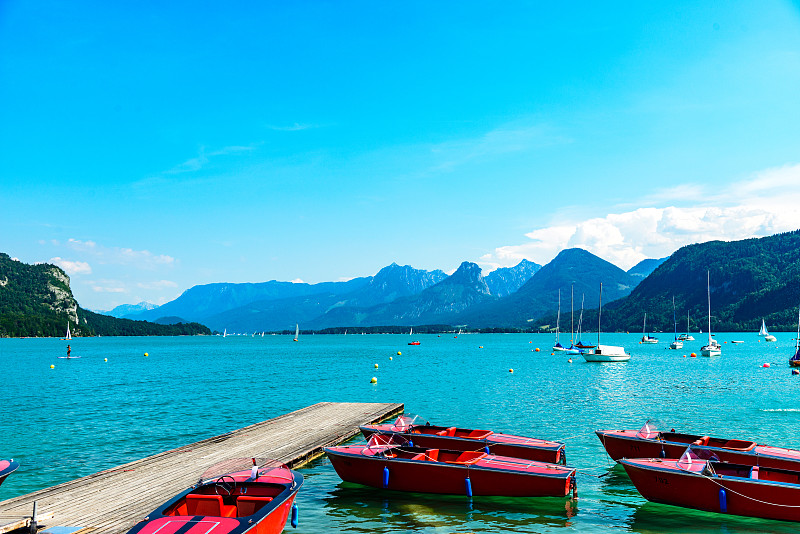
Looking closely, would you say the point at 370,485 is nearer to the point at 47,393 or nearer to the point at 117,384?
the point at 47,393

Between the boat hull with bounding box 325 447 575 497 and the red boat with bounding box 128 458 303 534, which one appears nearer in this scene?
the red boat with bounding box 128 458 303 534

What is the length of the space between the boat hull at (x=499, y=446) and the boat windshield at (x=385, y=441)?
13.6 inches

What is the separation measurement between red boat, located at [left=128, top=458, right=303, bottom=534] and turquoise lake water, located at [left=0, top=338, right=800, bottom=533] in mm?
2973

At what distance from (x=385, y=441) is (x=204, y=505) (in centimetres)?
939

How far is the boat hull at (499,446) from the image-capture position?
23453mm

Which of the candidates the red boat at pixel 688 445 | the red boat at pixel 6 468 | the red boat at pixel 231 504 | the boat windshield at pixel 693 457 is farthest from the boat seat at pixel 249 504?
the red boat at pixel 688 445

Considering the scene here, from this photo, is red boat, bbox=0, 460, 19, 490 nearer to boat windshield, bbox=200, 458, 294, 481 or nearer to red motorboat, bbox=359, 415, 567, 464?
boat windshield, bbox=200, 458, 294, 481

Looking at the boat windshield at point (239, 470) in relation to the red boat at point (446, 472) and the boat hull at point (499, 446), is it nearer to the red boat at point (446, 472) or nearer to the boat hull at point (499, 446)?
the red boat at point (446, 472)

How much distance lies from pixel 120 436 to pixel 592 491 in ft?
85.3

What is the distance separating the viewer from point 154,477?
2091cm

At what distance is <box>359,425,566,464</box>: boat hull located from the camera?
23.5 m

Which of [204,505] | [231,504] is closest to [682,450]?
[231,504]

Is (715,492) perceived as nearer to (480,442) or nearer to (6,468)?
(480,442)

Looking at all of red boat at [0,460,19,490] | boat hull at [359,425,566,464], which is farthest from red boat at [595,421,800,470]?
red boat at [0,460,19,490]
